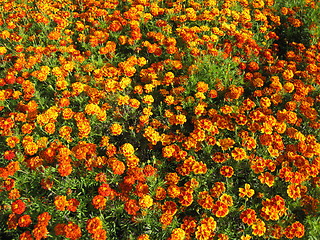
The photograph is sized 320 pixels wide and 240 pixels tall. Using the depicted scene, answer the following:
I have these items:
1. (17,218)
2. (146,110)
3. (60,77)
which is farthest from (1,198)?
(146,110)

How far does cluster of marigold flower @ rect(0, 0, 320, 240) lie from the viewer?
3.15 metres

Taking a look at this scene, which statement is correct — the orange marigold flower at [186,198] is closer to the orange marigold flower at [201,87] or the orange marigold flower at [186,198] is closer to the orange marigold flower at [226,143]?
the orange marigold flower at [226,143]

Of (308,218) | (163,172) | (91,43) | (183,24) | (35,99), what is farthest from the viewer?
(183,24)

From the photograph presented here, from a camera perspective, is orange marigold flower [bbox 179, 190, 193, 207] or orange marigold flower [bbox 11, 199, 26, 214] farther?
orange marigold flower [bbox 179, 190, 193, 207]

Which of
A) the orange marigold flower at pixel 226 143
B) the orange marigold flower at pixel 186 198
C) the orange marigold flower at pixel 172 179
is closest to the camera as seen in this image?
the orange marigold flower at pixel 186 198

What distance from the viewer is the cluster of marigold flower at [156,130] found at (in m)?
3.15

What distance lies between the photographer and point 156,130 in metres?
4.17

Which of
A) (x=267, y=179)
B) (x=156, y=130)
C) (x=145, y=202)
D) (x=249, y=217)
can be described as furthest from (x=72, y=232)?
(x=267, y=179)

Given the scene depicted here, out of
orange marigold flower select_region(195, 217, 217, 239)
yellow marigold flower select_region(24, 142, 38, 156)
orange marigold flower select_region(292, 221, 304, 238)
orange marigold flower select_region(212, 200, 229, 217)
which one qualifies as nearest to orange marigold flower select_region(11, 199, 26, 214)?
yellow marigold flower select_region(24, 142, 38, 156)

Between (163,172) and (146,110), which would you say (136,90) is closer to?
(146,110)

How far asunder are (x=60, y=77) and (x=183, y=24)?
9.33 ft

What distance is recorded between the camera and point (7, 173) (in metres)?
3.21

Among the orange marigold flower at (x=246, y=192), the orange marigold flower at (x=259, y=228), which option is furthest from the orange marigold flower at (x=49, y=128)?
the orange marigold flower at (x=259, y=228)

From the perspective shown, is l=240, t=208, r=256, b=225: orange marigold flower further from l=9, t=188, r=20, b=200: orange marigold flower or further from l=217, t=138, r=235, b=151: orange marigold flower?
l=9, t=188, r=20, b=200: orange marigold flower
